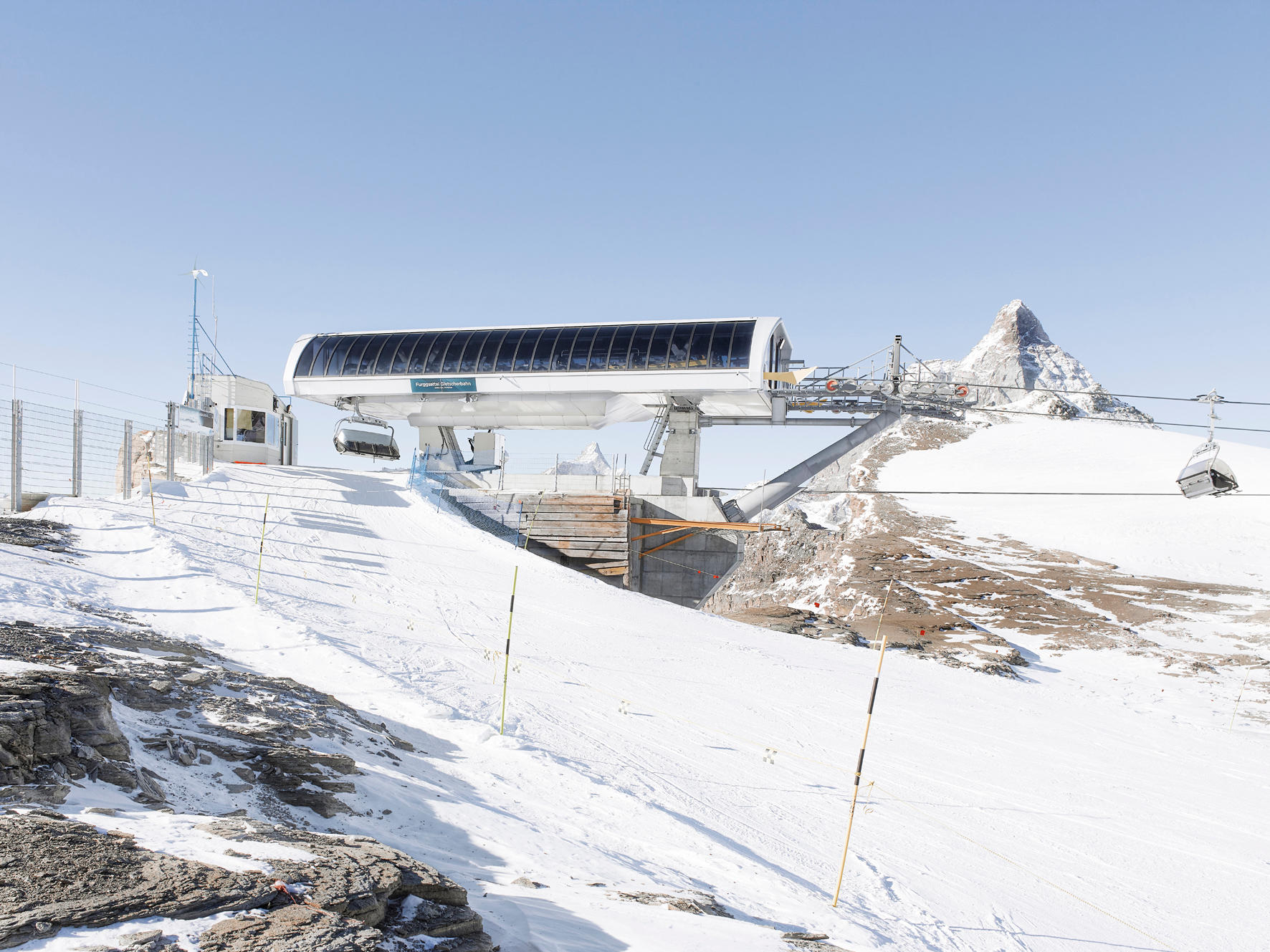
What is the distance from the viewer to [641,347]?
24.6 m

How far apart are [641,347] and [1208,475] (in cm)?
1575

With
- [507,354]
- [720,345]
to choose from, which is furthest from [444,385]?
[720,345]

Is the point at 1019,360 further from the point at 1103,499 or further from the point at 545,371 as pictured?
the point at 545,371

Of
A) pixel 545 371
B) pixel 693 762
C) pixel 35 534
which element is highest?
pixel 545 371

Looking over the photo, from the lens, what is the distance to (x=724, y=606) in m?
47.0

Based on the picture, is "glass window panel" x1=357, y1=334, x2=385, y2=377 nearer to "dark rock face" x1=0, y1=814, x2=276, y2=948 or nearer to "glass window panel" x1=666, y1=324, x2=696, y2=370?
"glass window panel" x1=666, y1=324, x2=696, y2=370

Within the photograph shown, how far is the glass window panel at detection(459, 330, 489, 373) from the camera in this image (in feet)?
85.7

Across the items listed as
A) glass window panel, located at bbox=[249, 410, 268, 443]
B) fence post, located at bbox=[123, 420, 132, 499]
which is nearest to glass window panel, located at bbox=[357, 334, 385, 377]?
glass window panel, located at bbox=[249, 410, 268, 443]

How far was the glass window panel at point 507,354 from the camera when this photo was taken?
25.8m

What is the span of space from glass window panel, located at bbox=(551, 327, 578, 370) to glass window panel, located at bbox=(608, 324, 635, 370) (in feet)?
4.60

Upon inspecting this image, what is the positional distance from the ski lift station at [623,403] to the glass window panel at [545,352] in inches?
2.0

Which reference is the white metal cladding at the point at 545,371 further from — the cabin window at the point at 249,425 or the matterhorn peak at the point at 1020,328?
the matterhorn peak at the point at 1020,328

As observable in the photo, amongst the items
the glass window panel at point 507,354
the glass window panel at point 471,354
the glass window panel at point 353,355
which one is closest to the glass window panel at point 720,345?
the glass window panel at point 507,354

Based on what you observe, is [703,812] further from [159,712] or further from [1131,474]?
[1131,474]
